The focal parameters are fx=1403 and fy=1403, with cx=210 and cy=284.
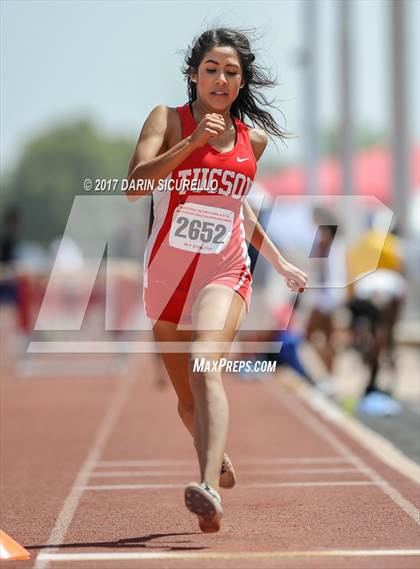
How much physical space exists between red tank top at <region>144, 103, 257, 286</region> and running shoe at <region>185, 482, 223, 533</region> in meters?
1.09

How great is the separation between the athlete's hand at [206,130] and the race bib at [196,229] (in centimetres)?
41

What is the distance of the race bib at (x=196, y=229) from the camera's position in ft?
20.5

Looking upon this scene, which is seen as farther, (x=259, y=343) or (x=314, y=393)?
(x=259, y=343)

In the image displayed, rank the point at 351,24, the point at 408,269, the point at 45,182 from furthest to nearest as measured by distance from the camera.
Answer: the point at 45,182 < the point at 351,24 < the point at 408,269

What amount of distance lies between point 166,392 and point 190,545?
1047 cm

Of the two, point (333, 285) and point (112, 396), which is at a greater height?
point (333, 285)

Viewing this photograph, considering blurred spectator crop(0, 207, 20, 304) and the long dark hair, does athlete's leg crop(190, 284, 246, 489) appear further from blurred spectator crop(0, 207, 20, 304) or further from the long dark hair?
blurred spectator crop(0, 207, 20, 304)

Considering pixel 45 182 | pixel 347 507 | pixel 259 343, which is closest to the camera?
pixel 347 507

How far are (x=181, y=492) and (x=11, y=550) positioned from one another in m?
2.44

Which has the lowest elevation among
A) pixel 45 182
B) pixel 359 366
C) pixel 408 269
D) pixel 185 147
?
pixel 45 182

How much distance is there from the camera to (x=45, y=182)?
416ft

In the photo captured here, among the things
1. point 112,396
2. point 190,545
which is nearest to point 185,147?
point 190,545

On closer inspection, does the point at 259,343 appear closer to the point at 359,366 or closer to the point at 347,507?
the point at 359,366

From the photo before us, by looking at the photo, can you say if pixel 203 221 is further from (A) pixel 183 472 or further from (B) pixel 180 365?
(A) pixel 183 472
